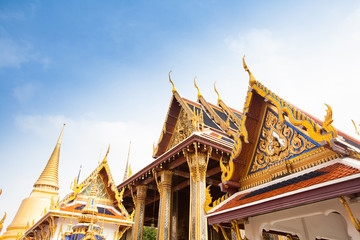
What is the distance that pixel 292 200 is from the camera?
265 cm

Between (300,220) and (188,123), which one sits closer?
(300,220)

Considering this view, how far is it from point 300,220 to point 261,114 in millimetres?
2017

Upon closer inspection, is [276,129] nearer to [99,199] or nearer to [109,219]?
[109,219]

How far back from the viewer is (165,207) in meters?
10.2

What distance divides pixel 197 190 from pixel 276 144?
18.1ft

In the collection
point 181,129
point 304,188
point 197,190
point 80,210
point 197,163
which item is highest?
point 181,129

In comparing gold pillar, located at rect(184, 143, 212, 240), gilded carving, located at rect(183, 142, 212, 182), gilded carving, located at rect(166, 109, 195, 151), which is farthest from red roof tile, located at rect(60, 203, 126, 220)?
gilded carving, located at rect(166, 109, 195, 151)

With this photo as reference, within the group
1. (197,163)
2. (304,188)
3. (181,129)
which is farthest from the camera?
(181,129)

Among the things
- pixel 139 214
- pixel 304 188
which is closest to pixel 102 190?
pixel 139 214

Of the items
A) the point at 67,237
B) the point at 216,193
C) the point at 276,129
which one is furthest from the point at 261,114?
the point at 216,193

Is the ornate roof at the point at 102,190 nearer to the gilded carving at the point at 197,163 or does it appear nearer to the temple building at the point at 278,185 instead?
the temple building at the point at 278,185

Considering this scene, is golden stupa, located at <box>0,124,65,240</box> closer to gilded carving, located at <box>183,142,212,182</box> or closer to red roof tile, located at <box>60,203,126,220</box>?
red roof tile, located at <box>60,203,126,220</box>

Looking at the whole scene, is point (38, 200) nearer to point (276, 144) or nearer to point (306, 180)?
point (276, 144)

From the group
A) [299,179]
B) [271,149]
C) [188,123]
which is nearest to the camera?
[299,179]
